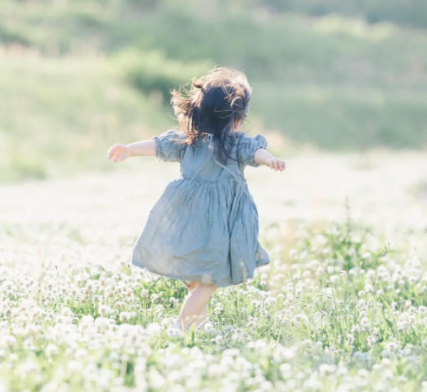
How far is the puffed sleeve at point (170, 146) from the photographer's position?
241 inches

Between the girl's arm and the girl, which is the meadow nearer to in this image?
the girl

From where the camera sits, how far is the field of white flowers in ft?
13.2

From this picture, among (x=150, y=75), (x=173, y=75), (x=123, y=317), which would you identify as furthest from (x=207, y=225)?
(x=173, y=75)

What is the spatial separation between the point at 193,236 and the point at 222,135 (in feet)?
2.59

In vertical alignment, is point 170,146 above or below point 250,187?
above

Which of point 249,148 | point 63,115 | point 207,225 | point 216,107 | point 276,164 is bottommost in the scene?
point 207,225

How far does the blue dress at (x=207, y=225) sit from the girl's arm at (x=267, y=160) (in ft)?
0.17

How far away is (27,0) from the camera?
4053 centimetres

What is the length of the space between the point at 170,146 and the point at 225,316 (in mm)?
1350

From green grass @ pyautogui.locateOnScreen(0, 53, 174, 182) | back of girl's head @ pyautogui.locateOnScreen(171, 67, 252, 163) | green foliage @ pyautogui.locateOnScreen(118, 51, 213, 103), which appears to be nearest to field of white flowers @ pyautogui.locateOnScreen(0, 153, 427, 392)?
back of girl's head @ pyautogui.locateOnScreen(171, 67, 252, 163)

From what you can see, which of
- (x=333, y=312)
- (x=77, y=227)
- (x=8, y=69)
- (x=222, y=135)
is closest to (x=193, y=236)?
(x=222, y=135)

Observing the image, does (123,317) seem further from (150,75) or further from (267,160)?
(150,75)

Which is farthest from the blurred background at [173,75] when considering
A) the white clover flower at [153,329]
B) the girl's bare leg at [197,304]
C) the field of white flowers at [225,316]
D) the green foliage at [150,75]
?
the white clover flower at [153,329]

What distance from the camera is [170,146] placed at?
6.12 meters
